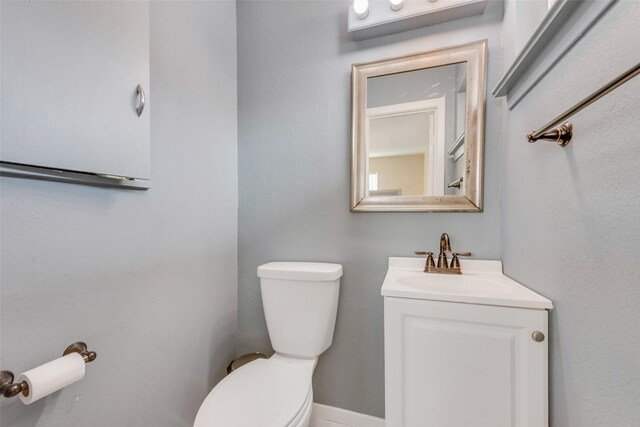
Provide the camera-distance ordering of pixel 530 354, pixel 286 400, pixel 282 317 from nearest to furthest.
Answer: pixel 530 354
pixel 286 400
pixel 282 317

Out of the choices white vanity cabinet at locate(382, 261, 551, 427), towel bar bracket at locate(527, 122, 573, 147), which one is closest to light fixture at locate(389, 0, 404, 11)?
towel bar bracket at locate(527, 122, 573, 147)

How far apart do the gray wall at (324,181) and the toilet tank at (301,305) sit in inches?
5.9

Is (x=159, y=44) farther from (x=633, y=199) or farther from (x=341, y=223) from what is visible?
(x=633, y=199)

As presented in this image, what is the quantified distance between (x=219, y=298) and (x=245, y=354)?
39cm

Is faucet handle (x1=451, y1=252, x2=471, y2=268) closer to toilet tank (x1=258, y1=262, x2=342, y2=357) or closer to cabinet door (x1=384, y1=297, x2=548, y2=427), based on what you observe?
cabinet door (x1=384, y1=297, x2=548, y2=427)

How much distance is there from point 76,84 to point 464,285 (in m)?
1.44

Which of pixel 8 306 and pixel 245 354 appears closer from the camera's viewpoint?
pixel 8 306

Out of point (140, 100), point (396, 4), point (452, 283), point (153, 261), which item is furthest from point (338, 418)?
point (396, 4)

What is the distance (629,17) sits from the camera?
0.50 meters

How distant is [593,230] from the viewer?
61cm

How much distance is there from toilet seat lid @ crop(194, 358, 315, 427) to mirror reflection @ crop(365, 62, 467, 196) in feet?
2.97

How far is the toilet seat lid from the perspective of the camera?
2.76 feet

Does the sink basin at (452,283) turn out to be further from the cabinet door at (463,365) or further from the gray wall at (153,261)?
the gray wall at (153,261)

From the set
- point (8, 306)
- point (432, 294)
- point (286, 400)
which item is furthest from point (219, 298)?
point (432, 294)
